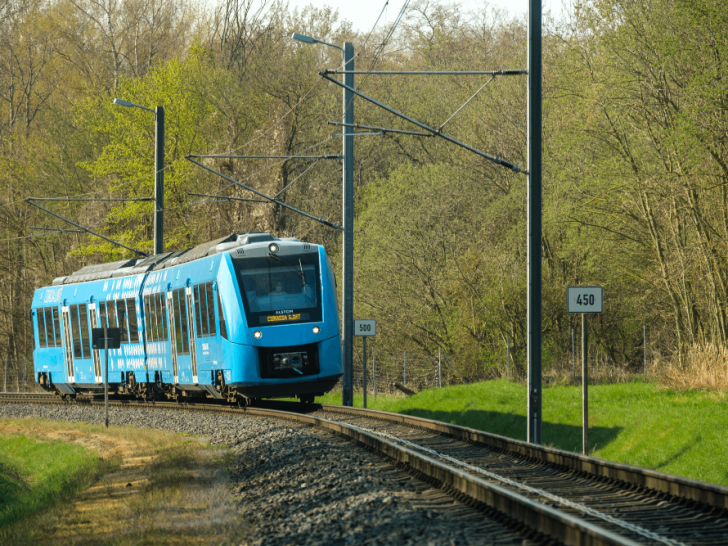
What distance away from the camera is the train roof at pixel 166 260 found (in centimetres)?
2058

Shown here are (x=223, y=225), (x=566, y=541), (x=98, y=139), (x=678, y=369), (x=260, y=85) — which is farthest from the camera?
(x=98, y=139)

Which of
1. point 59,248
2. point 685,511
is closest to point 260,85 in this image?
point 59,248

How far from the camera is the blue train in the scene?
19203 mm

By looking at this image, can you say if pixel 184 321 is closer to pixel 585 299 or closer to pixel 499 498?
pixel 585 299

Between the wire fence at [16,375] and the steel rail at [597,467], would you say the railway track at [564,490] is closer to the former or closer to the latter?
the steel rail at [597,467]

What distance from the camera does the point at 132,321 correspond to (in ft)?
83.4

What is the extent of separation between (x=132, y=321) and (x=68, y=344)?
458 centimetres

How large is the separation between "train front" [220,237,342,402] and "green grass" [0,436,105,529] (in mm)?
3720

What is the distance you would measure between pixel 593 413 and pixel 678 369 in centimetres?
319

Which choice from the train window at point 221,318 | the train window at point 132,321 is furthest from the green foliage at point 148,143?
the train window at point 221,318

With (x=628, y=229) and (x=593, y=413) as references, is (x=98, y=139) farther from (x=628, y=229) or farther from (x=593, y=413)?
(x=593, y=413)

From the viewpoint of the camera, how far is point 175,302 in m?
22.6

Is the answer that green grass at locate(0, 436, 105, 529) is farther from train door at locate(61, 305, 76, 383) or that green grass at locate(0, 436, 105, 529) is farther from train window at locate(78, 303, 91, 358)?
train door at locate(61, 305, 76, 383)

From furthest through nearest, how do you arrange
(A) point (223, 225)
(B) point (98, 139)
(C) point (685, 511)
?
(B) point (98, 139), (A) point (223, 225), (C) point (685, 511)
